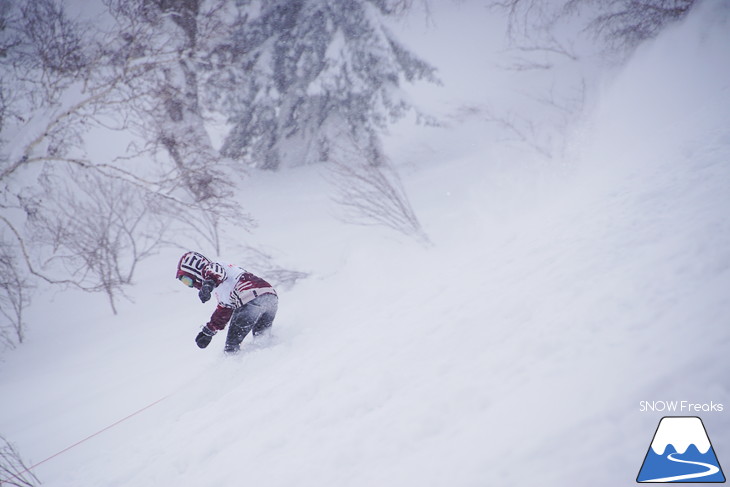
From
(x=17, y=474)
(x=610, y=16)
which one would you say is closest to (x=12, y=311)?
(x=17, y=474)

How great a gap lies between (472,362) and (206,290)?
3148 millimetres

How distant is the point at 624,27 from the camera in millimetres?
9641

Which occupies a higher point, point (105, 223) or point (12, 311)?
point (105, 223)

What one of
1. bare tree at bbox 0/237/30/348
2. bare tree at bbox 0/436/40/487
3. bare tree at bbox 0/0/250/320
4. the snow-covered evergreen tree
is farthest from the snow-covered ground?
the snow-covered evergreen tree

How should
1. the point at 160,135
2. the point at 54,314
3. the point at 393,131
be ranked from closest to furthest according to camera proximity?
the point at 160,135
the point at 54,314
the point at 393,131

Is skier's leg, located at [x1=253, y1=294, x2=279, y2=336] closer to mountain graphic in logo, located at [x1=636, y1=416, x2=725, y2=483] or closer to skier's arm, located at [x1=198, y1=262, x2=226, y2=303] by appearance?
skier's arm, located at [x1=198, y1=262, x2=226, y2=303]

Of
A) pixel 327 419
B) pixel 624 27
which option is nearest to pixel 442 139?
pixel 624 27

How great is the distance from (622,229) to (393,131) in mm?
8556

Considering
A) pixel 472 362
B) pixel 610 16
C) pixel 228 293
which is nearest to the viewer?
pixel 472 362

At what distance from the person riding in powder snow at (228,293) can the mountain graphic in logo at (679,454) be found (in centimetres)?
377

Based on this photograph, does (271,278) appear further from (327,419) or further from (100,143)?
(100,143)

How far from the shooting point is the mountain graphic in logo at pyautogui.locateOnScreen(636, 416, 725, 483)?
1.24 metres

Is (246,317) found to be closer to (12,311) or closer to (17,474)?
(17,474)

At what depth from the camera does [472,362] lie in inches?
84.0
